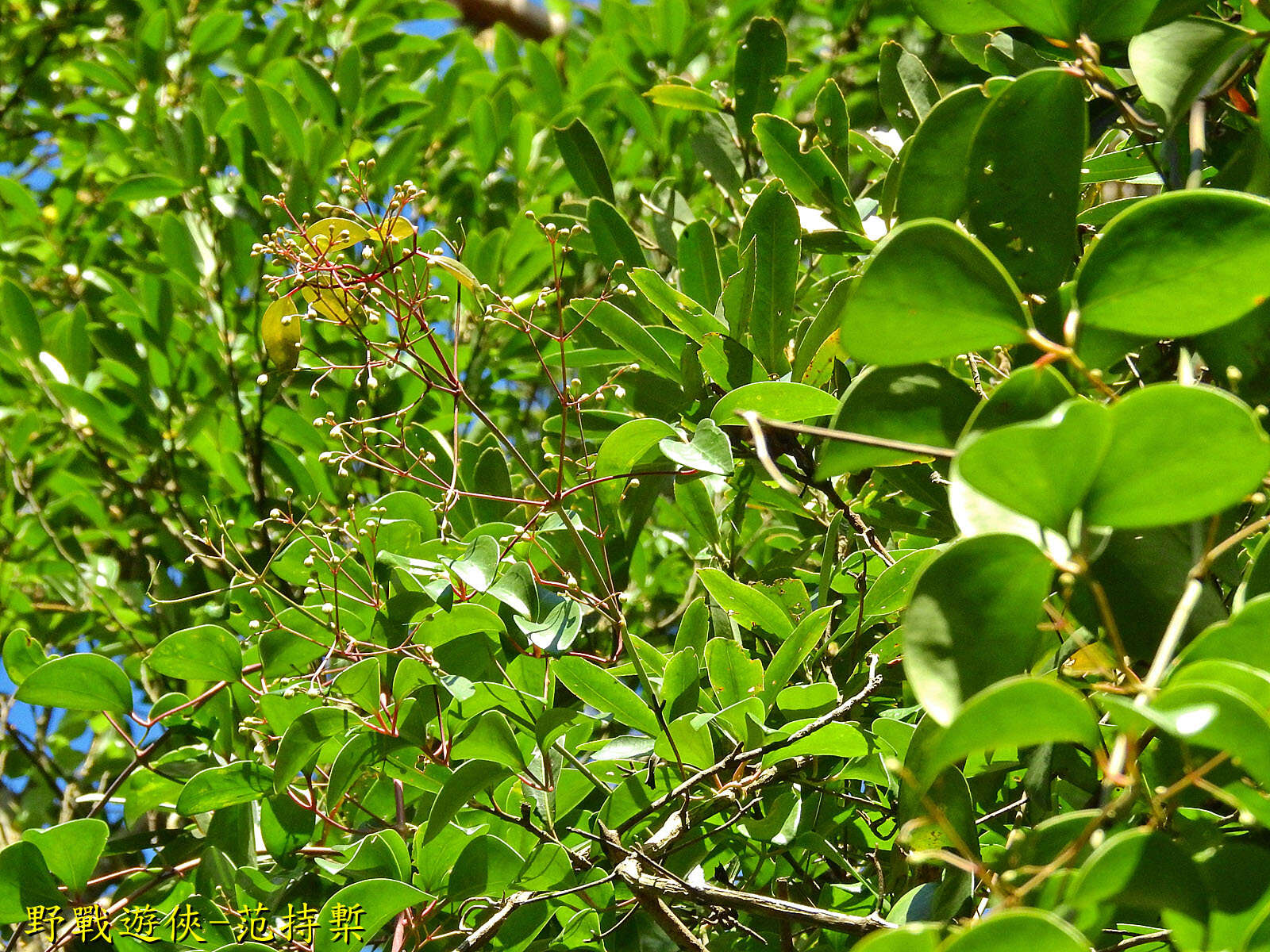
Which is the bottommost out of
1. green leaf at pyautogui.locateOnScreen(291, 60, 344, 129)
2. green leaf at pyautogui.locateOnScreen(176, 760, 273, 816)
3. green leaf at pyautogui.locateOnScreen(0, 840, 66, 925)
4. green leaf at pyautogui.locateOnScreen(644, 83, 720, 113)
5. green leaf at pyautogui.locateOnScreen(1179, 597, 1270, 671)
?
green leaf at pyautogui.locateOnScreen(0, 840, 66, 925)

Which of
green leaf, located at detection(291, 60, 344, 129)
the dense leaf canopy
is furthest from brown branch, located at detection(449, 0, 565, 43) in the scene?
green leaf, located at detection(291, 60, 344, 129)

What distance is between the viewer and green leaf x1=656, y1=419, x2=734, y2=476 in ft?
2.44

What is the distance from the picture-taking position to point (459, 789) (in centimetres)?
82

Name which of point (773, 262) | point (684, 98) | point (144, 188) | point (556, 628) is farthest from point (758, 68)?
point (144, 188)

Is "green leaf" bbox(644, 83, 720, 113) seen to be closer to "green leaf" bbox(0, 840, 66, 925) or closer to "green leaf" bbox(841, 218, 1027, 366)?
"green leaf" bbox(841, 218, 1027, 366)

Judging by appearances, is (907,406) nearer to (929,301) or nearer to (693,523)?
(929,301)

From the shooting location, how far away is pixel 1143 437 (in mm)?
435

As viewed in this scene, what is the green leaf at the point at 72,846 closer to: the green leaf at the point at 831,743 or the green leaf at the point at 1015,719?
the green leaf at the point at 831,743

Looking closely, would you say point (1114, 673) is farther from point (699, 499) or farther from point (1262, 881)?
point (699, 499)

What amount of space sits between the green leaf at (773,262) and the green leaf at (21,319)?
1299mm

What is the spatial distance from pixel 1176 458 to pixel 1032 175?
0.77ft

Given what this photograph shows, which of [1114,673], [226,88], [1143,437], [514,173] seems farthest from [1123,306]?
[226,88]

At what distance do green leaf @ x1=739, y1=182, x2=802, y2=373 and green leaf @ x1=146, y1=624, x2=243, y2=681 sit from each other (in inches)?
21.3

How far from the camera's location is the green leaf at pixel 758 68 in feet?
3.81
